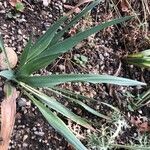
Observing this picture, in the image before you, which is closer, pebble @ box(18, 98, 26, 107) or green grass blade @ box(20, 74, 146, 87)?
green grass blade @ box(20, 74, 146, 87)

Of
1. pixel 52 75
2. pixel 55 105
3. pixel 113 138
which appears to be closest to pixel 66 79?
pixel 52 75

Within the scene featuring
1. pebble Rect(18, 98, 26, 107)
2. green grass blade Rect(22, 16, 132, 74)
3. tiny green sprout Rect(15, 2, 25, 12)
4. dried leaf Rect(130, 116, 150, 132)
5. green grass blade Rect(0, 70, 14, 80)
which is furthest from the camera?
dried leaf Rect(130, 116, 150, 132)

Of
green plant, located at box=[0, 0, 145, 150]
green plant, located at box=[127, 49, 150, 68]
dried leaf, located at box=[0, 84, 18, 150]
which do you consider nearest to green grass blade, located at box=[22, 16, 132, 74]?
green plant, located at box=[0, 0, 145, 150]

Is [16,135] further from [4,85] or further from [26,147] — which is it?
[4,85]

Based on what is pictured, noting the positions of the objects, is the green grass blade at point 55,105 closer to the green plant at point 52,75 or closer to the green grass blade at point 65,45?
the green plant at point 52,75

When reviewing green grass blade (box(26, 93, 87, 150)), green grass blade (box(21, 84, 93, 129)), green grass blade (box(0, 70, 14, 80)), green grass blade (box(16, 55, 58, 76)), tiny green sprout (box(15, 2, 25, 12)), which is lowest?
green grass blade (box(26, 93, 87, 150))

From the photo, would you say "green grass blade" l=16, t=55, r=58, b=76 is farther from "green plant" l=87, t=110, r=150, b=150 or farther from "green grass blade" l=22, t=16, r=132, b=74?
"green plant" l=87, t=110, r=150, b=150

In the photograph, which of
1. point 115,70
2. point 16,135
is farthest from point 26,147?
point 115,70
